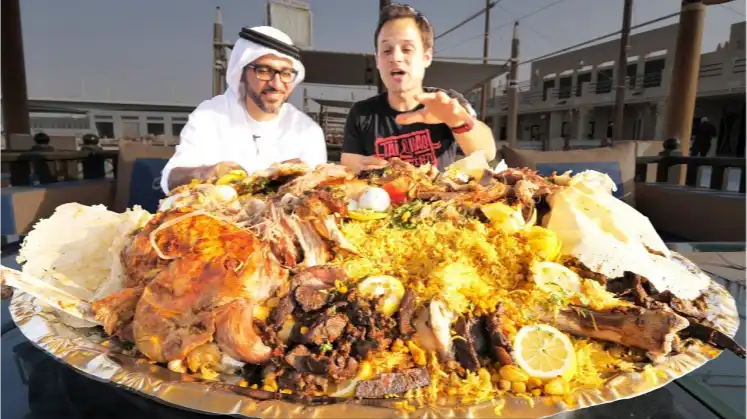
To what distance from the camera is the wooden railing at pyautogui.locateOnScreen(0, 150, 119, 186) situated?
3.52m

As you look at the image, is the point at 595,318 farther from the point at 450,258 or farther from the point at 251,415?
the point at 251,415

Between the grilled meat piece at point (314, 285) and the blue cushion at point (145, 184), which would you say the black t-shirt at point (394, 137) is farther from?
the blue cushion at point (145, 184)

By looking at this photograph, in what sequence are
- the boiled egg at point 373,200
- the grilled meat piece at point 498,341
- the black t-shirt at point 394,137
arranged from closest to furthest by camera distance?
1. the grilled meat piece at point 498,341
2. the boiled egg at point 373,200
3. the black t-shirt at point 394,137

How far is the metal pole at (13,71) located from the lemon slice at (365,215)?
6.77 meters

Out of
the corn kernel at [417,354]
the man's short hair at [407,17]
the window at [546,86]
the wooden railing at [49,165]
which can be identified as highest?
the window at [546,86]

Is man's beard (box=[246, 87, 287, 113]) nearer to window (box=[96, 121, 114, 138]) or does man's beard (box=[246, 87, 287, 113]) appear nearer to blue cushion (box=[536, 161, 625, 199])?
blue cushion (box=[536, 161, 625, 199])

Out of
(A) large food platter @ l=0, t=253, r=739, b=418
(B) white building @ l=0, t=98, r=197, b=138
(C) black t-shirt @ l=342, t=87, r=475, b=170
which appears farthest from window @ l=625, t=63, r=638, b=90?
(B) white building @ l=0, t=98, r=197, b=138

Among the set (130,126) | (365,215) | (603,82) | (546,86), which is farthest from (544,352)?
(130,126)

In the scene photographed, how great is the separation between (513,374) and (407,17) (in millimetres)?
1991

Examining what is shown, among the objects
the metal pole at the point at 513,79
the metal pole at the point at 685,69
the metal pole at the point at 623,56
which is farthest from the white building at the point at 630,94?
the metal pole at the point at 685,69

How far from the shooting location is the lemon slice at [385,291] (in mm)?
896

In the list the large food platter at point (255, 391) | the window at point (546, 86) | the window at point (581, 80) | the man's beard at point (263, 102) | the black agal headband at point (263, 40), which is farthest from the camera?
the window at point (546, 86)

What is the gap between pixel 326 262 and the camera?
3.42 feet

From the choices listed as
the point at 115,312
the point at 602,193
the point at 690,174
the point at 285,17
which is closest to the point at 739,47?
the point at 690,174
